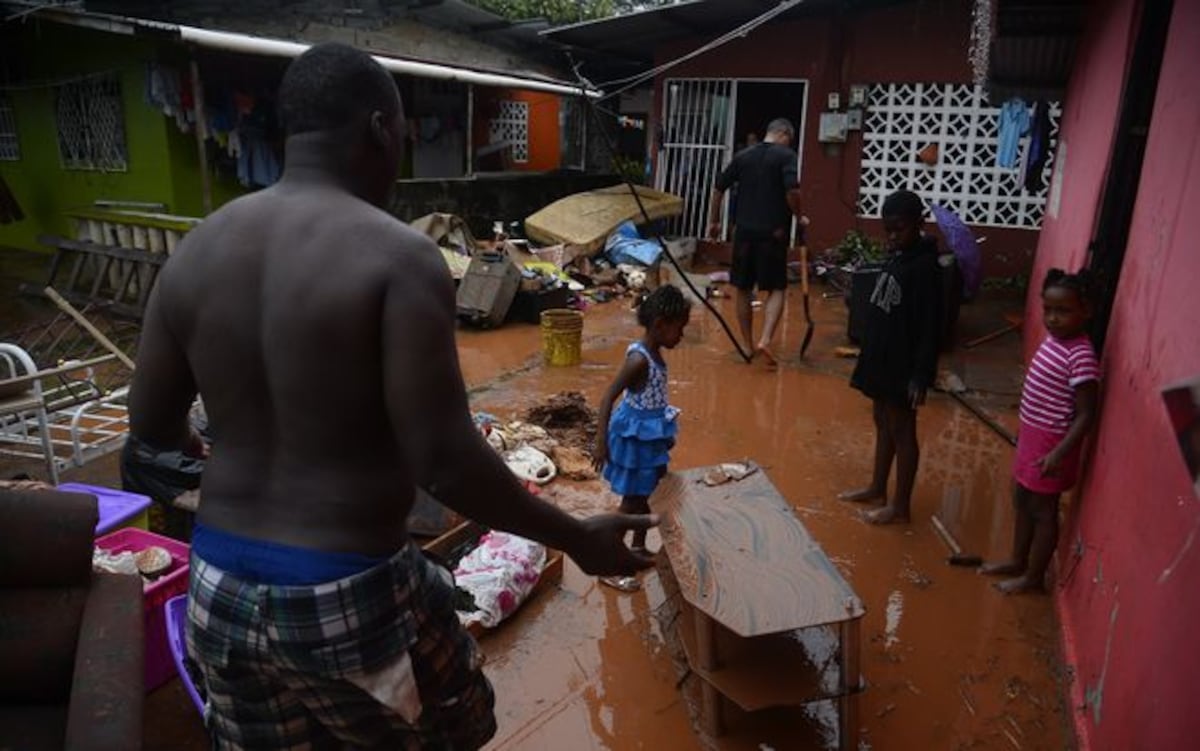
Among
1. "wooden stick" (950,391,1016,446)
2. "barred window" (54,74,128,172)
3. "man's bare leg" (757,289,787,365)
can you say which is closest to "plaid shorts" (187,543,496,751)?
"wooden stick" (950,391,1016,446)

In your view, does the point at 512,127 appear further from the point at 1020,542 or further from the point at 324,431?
the point at 324,431

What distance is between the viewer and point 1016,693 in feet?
9.98

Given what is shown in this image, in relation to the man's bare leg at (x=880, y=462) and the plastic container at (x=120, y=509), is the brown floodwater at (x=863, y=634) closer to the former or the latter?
the man's bare leg at (x=880, y=462)

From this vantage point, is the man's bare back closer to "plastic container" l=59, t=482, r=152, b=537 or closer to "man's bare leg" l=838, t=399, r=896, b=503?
"plastic container" l=59, t=482, r=152, b=537

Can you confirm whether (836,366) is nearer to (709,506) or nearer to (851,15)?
(709,506)

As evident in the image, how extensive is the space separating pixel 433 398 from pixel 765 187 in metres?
6.23

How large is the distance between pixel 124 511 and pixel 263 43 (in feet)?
20.6

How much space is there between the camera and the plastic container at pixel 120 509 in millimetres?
3035

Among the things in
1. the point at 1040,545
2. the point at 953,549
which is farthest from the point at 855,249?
the point at 1040,545

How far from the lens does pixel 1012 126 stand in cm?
891

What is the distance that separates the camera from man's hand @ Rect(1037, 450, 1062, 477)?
3.32 m

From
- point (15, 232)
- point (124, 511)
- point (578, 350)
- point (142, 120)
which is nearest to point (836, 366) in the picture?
point (578, 350)

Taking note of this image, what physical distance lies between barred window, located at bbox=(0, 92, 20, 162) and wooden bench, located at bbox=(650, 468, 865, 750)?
40.2 ft

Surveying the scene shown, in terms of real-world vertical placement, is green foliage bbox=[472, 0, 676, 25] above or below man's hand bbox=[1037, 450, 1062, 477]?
above
